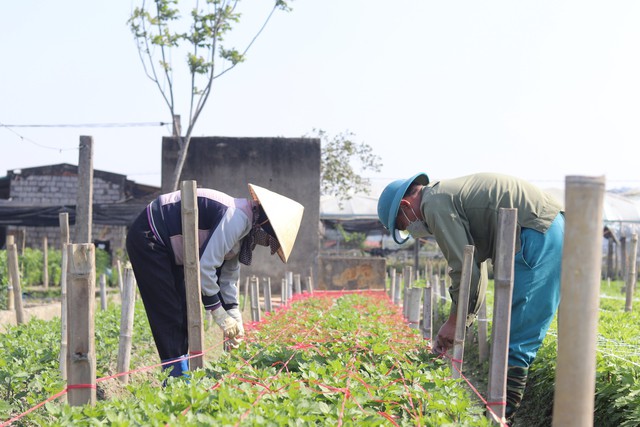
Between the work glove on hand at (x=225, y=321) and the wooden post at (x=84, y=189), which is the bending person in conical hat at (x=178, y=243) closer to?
the work glove on hand at (x=225, y=321)

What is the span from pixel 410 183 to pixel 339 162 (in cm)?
1990

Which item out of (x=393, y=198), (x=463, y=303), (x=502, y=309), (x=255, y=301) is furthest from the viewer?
(x=255, y=301)

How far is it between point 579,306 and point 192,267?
8.84 ft

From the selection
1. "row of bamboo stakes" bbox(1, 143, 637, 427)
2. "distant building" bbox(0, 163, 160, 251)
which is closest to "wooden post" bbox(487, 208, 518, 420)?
"row of bamboo stakes" bbox(1, 143, 637, 427)

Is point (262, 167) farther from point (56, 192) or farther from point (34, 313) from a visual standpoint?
point (56, 192)

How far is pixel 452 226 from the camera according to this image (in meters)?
4.17

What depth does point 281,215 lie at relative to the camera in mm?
4926

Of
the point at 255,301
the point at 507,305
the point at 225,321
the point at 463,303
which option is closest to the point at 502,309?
the point at 507,305

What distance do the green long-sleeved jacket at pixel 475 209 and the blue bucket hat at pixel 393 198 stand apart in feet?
0.48

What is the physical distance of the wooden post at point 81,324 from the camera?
2.89 meters

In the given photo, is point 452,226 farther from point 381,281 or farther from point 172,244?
point 381,281

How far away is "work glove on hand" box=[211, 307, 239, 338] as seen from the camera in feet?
15.8

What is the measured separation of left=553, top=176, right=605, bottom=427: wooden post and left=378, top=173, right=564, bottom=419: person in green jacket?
6.95ft

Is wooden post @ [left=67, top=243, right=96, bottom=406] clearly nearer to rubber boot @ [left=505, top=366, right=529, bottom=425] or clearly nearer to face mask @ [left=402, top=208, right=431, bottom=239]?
face mask @ [left=402, top=208, right=431, bottom=239]
